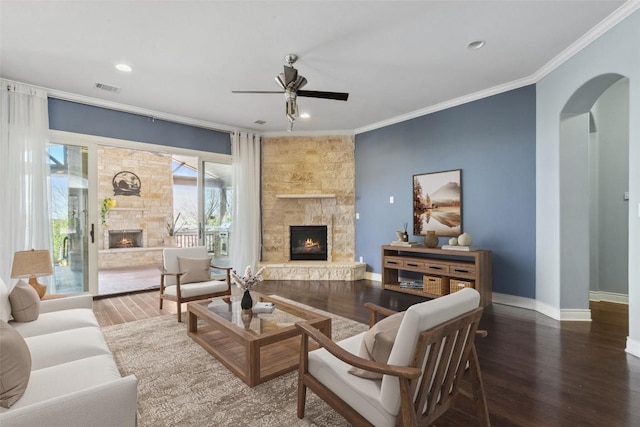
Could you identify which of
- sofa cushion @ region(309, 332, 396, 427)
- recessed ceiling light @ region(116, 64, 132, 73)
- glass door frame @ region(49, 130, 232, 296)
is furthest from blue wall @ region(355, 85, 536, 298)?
glass door frame @ region(49, 130, 232, 296)

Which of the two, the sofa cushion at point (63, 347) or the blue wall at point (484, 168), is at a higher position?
the blue wall at point (484, 168)

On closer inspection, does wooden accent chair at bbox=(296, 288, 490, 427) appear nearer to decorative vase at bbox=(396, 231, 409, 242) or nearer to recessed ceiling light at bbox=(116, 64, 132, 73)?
decorative vase at bbox=(396, 231, 409, 242)

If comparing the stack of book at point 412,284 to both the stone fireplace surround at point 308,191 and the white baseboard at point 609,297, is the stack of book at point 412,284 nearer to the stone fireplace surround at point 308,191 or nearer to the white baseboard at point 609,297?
the stone fireplace surround at point 308,191

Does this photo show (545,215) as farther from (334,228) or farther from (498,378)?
(334,228)

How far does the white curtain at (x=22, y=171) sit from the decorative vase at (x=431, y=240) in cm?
528

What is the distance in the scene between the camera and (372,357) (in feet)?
4.81

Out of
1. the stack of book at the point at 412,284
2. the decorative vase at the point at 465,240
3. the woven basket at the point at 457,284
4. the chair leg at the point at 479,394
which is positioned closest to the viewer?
the chair leg at the point at 479,394

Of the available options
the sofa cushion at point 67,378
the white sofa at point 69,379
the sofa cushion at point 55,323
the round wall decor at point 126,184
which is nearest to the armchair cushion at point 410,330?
the white sofa at point 69,379

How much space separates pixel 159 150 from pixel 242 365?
4097 mm

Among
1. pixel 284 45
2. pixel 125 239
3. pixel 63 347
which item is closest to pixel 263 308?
pixel 63 347

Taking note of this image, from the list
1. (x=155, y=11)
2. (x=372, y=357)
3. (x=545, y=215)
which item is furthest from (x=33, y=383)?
(x=545, y=215)

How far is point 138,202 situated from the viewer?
8344 mm

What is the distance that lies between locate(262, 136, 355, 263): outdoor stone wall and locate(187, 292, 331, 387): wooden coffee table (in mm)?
3131

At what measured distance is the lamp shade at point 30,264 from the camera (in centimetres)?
286
